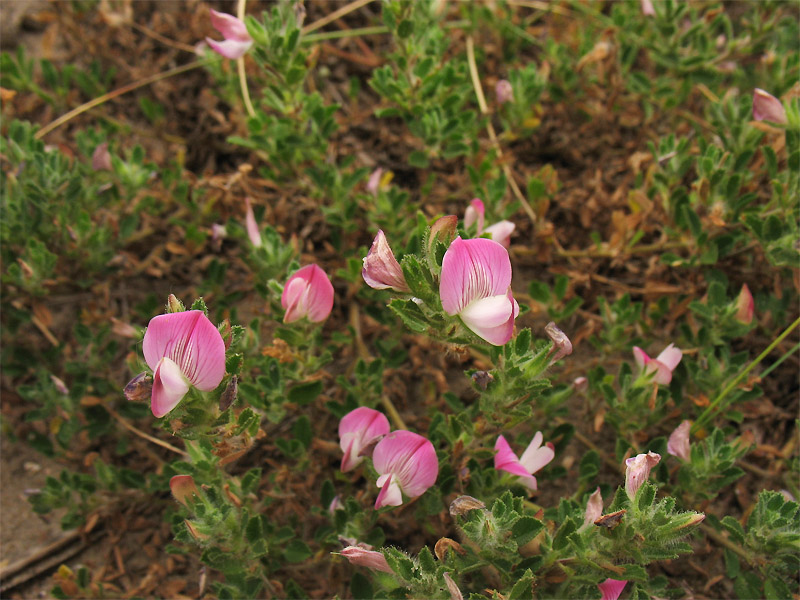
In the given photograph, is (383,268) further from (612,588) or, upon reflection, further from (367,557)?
(612,588)

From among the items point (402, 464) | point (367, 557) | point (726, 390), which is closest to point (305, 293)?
point (402, 464)

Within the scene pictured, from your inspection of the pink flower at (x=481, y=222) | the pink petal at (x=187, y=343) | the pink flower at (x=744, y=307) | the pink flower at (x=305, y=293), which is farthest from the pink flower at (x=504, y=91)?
the pink petal at (x=187, y=343)

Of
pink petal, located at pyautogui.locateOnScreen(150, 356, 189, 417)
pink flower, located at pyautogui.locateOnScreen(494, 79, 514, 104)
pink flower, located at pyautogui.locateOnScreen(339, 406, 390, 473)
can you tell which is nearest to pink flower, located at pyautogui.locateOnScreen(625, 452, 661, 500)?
pink flower, located at pyautogui.locateOnScreen(339, 406, 390, 473)

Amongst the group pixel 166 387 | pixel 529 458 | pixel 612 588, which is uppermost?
pixel 166 387

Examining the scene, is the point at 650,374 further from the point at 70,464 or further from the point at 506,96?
the point at 70,464

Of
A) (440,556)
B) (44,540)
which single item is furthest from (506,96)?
(44,540)

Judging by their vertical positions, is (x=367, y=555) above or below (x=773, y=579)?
above

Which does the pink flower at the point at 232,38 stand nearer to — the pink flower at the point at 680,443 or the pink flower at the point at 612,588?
the pink flower at the point at 680,443

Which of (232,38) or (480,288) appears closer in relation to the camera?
(480,288)
